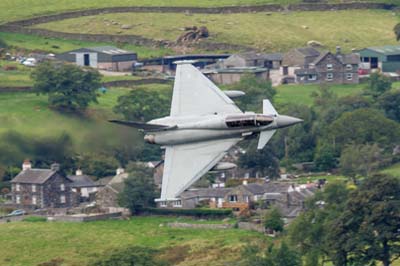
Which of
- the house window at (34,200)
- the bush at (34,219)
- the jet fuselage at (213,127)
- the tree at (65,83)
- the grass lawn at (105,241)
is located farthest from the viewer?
the tree at (65,83)

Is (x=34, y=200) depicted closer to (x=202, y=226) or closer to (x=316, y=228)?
(x=202, y=226)

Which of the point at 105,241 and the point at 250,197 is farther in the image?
the point at 250,197

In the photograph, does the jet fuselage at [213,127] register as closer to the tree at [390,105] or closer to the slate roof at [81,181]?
the slate roof at [81,181]

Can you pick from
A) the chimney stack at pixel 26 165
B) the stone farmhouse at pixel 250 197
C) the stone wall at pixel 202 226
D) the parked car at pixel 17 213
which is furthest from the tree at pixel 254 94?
the stone wall at pixel 202 226

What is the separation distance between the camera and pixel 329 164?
570 ft

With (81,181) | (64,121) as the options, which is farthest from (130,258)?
(81,181)

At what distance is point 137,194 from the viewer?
15875 cm

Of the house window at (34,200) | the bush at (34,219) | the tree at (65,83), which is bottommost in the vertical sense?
the house window at (34,200)

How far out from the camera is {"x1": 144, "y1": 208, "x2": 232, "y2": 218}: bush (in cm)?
15625

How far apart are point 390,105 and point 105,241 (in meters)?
53.6

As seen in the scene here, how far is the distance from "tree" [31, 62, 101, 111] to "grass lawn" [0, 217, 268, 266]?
3072 cm

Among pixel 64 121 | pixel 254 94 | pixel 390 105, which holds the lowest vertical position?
pixel 390 105

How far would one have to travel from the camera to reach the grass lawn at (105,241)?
463 feet

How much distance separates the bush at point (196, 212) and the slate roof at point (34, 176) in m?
12.0
